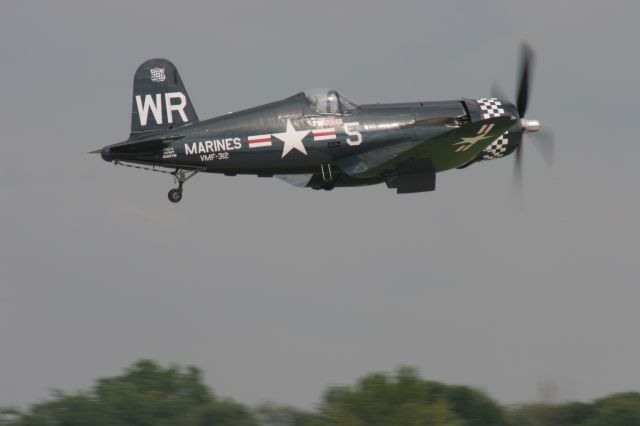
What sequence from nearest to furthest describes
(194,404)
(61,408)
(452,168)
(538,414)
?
(452,168) → (538,414) → (61,408) → (194,404)

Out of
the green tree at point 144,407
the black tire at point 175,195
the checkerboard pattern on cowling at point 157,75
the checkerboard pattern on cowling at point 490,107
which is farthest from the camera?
the green tree at point 144,407

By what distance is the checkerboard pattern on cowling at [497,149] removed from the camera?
864 inches

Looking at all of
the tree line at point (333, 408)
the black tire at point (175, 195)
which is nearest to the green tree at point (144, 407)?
the tree line at point (333, 408)

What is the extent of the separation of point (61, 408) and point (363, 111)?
1491 inches

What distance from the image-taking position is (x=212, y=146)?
790 inches

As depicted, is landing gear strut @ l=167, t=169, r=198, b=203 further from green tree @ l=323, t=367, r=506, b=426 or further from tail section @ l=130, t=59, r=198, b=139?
green tree @ l=323, t=367, r=506, b=426

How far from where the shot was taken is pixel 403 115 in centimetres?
2117

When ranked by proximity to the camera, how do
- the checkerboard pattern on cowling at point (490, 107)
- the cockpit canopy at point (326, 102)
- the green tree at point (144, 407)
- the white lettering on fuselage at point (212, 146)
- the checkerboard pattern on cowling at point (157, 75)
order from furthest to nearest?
1. the green tree at point (144, 407)
2. the checkerboard pattern on cowling at point (490, 107)
3. the checkerboard pattern on cowling at point (157, 75)
4. the cockpit canopy at point (326, 102)
5. the white lettering on fuselage at point (212, 146)

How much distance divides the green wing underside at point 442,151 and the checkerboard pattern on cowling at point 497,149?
93cm

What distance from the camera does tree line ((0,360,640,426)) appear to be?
44.2m

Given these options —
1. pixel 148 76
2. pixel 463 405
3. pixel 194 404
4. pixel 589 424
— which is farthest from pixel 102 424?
pixel 148 76

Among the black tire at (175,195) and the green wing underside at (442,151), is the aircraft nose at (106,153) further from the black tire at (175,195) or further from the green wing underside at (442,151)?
the green wing underside at (442,151)

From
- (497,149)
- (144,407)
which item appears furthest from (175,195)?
(144,407)

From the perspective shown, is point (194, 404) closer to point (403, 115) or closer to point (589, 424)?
point (589, 424)
